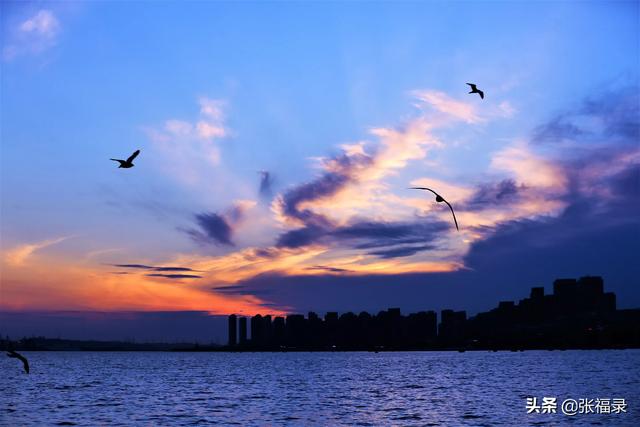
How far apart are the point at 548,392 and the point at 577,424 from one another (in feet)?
131

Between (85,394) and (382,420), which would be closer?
(382,420)

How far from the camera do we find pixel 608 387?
111375mm

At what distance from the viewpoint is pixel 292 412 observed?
79.3 meters

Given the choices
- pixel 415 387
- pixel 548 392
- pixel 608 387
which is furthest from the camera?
pixel 415 387

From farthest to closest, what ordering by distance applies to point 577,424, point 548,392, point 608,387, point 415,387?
point 415,387 < point 608,387 < point 548,392 < point 577,424

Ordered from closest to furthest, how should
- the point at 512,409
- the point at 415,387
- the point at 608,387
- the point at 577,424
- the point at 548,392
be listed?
1. the point at 577,424
2. the point at 512,409
3. the point at 548,392
4. the point at 608,387
5. the point at 415,387

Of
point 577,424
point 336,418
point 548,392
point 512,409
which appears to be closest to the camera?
point 577,424

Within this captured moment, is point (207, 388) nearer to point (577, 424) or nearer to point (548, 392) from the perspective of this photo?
point (548, 392)

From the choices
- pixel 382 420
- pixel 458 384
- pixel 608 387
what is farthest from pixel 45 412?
pixel 608 387

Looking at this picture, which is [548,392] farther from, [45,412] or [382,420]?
[45,412]

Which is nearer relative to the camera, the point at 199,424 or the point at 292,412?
the point at 199,424

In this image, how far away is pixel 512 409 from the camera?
78.6 metres

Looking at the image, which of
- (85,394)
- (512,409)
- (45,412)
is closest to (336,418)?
(512,409)

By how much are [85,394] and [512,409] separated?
64922 millimetres
